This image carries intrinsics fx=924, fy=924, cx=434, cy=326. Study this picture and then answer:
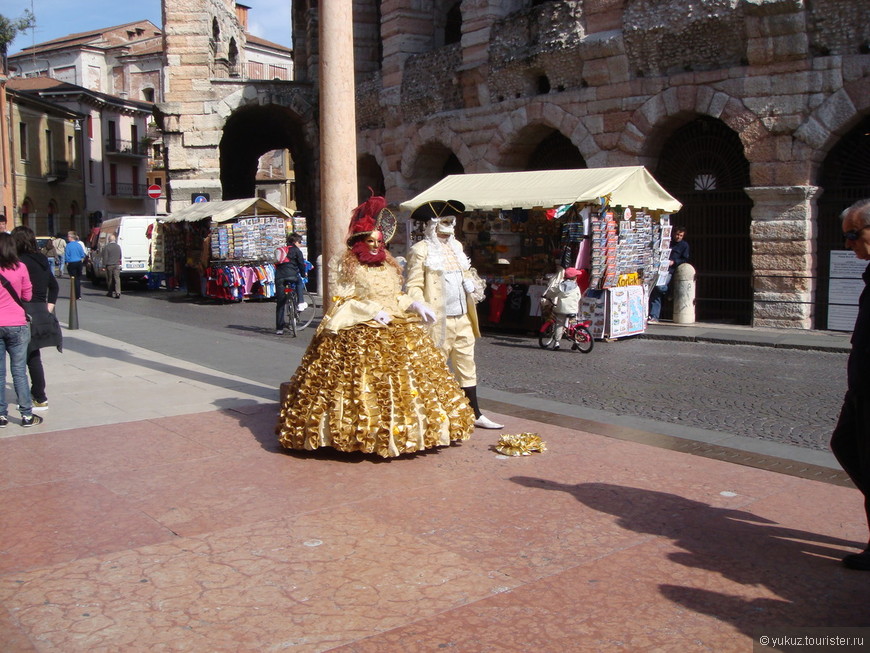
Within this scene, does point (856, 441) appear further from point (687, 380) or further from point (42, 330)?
point (42, 330)

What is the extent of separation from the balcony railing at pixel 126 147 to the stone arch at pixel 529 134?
4155cm

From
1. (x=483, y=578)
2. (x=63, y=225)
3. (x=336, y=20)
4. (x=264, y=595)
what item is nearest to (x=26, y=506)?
(x=264, y=595)

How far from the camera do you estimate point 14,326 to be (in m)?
7.25

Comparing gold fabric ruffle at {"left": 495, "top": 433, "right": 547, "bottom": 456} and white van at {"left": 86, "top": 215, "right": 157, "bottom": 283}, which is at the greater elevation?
white van at {"left": 86, "top": 215, "right": 157, "bottom": 283}

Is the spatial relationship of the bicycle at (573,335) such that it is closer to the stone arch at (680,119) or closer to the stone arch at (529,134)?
the stone arch at (680,119)

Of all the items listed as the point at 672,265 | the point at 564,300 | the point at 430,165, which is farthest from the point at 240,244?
the point at 564,300

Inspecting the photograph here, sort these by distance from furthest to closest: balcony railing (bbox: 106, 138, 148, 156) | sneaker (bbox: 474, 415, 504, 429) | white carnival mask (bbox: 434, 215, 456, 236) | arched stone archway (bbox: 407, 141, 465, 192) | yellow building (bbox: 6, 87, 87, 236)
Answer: balcony railing (bbox: 106, 138, 148, 156) → yellow building (bbox: 6, 87, 87, 236) → arched stone archway (bbox: 407, 141, 465, 192) → sneaker (bbox: 474, 415, 504, 429) → white carnival mask (bbox: 434, 215, 456, 236)

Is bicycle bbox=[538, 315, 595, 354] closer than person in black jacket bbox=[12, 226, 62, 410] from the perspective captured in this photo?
No

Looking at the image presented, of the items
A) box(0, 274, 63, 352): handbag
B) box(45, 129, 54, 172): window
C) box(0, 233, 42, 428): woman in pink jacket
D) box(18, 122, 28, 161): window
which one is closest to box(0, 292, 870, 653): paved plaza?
box(0, 233, 42, 428): woman in pink jacket

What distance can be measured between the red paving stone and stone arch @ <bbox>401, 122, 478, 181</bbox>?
578 inches

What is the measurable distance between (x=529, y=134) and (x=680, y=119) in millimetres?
3616

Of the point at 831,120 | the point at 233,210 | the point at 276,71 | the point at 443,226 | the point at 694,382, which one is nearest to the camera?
the point at 443,226

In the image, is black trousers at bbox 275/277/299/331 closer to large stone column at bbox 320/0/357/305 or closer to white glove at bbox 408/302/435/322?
large stone column at bbox 320/0/357/305

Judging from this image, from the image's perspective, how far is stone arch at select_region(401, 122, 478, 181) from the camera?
67.1 feet
